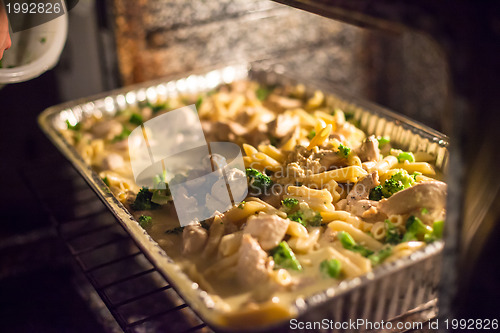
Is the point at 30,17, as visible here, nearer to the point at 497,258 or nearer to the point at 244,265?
the point at 244,265

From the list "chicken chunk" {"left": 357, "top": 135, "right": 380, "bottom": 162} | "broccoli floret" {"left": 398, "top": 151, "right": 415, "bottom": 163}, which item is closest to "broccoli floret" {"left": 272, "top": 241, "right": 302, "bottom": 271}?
"chicken chunk" {"left": 357, "top": 135, "right": 380, "bottom": 162}

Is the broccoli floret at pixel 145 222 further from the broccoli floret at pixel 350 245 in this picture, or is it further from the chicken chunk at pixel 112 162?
the broccoli floret at pixel 350 245

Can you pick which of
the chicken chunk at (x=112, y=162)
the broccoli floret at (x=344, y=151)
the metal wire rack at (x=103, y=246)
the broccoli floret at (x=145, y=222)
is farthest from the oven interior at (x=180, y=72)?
the broccoli floret at (x=344, y=151)

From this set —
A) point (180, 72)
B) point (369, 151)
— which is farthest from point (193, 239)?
point (180, 72)

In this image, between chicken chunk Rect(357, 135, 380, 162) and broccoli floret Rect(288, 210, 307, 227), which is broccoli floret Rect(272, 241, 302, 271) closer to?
broccoli floret Rect(288, 210, 307, 227)

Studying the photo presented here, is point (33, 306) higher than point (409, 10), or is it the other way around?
point (409, 10)

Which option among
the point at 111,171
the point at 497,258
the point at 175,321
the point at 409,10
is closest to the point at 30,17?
the point at 111,171
